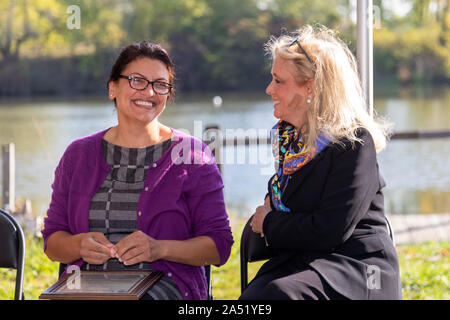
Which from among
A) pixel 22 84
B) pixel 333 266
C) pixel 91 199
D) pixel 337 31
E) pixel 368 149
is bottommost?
pixel 333 266

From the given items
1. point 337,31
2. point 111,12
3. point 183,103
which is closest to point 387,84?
point 183,103

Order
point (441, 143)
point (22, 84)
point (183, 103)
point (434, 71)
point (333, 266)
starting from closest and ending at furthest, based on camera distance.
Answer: point (333, 266) < point (441, 143) < point (183, 103) < point (22, 84) < point (434, 71)

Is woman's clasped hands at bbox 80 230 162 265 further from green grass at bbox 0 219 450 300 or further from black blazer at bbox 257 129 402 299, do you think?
green grass at bbox 0 219 450 300

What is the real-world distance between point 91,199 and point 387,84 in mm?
41800

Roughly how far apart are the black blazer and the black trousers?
0.09 feet

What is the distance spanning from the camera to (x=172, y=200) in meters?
2.26

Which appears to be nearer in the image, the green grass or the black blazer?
the black blazer

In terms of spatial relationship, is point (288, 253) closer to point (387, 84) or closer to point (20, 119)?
point (20, 119)

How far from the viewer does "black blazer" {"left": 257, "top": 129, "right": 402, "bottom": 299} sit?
1.95 meters

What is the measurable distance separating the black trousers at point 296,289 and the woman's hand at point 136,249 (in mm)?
→ 388

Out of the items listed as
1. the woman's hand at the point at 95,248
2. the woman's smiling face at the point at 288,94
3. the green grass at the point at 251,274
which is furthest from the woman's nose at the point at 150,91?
the green grass at the point at 251,274

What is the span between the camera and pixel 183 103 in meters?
33.4

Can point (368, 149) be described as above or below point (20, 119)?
below

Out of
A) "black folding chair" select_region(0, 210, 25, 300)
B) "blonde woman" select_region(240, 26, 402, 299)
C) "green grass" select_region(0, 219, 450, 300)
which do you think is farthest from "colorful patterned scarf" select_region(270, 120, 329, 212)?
"green grass" select_region(0, 219, 450, 300)
